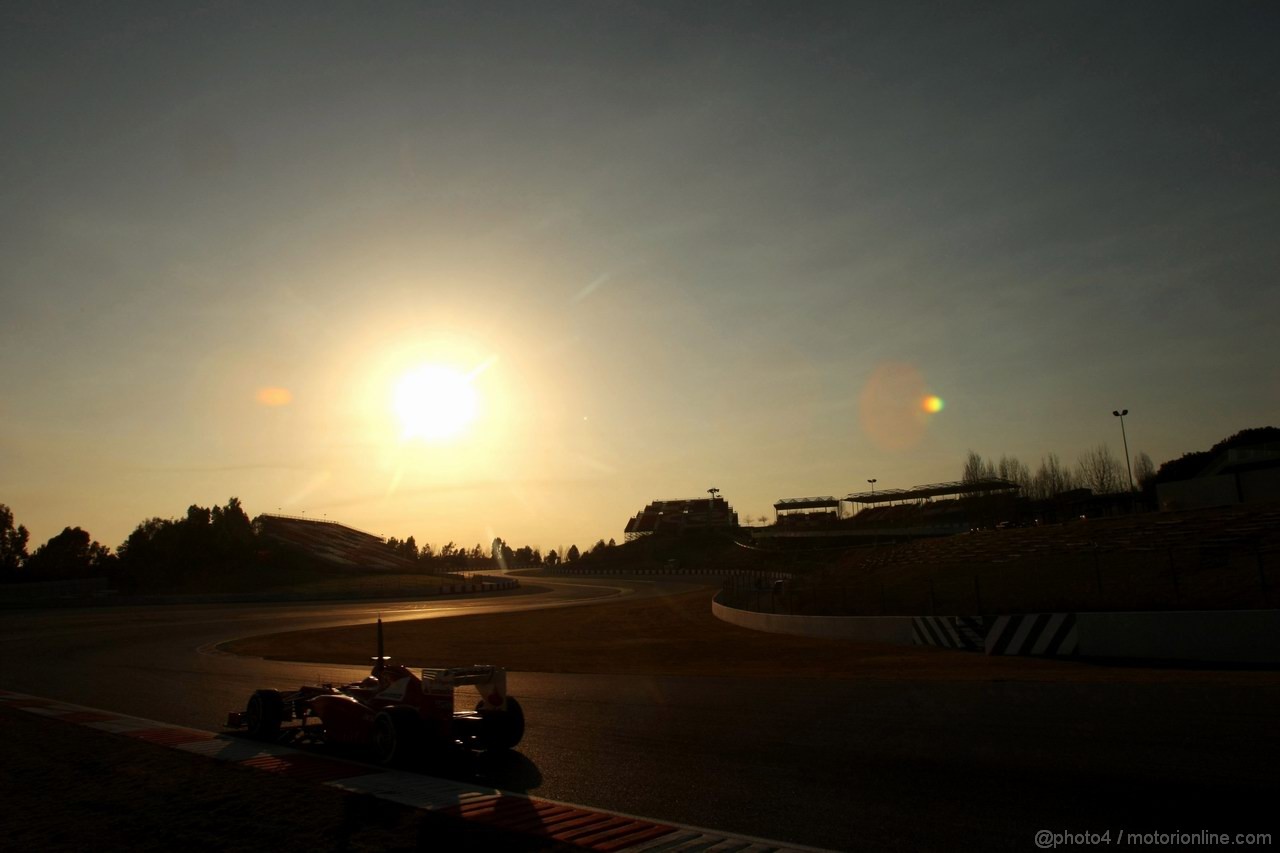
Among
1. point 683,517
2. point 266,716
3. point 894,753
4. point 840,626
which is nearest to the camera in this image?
point 894,753

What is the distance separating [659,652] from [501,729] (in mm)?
18594

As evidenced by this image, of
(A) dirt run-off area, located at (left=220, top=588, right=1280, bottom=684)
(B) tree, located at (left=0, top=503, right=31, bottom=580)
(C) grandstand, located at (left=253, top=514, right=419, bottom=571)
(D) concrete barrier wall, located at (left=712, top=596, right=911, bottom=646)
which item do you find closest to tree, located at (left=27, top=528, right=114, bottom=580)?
(B) tree, located at (left=0, top=503, right=31, bottom=580)

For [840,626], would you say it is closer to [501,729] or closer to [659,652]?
[659,652]

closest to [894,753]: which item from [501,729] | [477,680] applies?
[501,729]

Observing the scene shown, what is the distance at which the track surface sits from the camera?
23.8 feet

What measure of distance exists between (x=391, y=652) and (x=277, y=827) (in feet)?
83.6

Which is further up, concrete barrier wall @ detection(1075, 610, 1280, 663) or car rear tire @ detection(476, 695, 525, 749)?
car rear tire @ detection(476, 695, 525, 749)

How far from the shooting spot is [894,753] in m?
9.80

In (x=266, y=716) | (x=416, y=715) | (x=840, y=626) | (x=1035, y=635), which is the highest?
(x=416, y=715)

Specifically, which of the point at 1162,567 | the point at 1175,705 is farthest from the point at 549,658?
the point at 1162,567

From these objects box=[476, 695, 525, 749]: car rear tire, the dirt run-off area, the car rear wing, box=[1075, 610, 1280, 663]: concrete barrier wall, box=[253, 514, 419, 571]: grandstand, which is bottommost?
the dirt run-off area

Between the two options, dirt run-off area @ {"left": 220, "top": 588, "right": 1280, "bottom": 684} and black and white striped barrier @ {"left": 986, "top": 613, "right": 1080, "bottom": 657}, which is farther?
black and white striped barrier @ {"left": 986, "top": 613, "right": 1080, "bottom": 657}

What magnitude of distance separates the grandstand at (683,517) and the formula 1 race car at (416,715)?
527ft

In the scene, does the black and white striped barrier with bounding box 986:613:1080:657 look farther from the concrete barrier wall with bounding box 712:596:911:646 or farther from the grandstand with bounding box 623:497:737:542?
the grandstand with bounding box 623:497:737:542
